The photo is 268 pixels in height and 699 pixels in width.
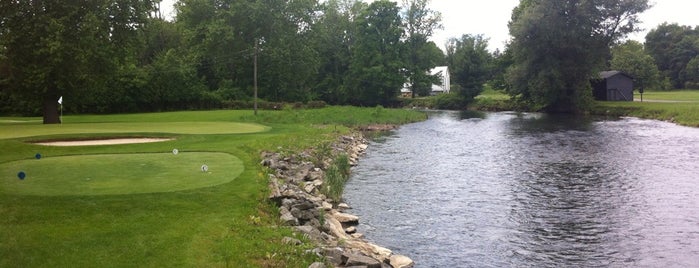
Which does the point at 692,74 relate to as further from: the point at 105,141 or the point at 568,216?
the point at 105,141

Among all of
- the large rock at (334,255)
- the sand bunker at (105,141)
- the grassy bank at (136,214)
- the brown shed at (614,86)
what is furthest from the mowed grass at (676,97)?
the large rock at (334,255)

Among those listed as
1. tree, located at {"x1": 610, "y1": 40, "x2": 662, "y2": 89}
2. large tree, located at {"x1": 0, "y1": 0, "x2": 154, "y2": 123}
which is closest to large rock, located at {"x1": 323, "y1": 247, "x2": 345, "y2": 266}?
large tree, located at {"x1": 0, "y1": 0, "x2": 154, "y2": 123}

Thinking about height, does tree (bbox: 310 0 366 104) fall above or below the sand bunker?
above

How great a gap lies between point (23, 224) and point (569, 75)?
2427 inches

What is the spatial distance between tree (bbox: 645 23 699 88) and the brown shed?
1545 inches

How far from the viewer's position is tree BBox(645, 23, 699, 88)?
104 m

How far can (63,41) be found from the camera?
3538 cm

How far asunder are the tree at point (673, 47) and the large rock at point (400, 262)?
11084 cm

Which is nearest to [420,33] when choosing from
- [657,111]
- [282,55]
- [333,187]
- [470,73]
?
[470,73]

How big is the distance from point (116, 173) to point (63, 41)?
80.1ft

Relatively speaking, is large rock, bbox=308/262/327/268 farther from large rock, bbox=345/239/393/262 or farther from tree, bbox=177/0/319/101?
tree, bbox=177/0/319/101

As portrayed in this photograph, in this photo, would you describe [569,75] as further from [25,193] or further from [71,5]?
[25,193]

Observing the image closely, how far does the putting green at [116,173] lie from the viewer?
519 inches

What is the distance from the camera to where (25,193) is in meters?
12.4
